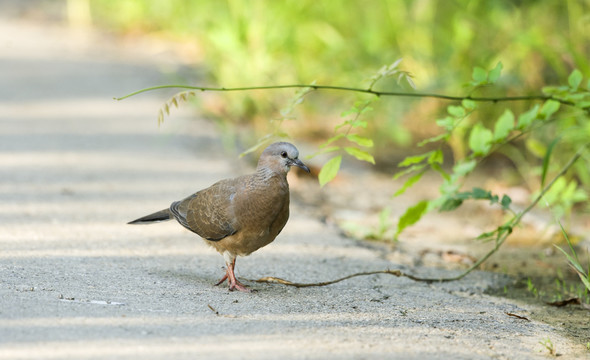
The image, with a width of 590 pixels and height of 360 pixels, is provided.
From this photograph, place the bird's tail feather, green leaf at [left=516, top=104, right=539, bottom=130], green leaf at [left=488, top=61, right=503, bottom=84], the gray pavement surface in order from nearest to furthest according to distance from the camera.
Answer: the gray pavement surface, green leaf at [left=488, top=61, right=503, bottom=84], green leaf at [left=516, top=104, right=539, bottom=130], the bird's tail feather

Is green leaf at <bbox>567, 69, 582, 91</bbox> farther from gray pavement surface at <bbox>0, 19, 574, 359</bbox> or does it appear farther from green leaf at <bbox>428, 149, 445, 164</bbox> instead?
gray pavement surface at <bbox>0, 19, 574, 359</bbox>

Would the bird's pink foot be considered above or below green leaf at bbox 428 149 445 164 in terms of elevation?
below

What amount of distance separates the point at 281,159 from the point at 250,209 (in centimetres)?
27


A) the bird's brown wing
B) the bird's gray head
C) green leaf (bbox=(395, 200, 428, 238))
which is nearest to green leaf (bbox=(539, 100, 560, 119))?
green leaf (bbox=(395, 200, 428, 238))

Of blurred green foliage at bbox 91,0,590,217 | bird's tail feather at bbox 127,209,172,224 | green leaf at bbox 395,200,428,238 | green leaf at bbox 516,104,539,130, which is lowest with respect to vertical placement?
green leaf at bbox 395,200,428,238

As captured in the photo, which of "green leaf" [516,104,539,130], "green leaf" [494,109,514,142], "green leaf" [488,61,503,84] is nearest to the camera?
"green leaf" [488,61,503,84]

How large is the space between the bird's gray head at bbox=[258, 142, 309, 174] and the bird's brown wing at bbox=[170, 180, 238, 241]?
21 cm

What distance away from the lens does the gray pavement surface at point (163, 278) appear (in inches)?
97.7

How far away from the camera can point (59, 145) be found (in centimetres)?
550

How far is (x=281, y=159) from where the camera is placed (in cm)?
330

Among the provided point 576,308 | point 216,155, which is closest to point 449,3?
point 216,155

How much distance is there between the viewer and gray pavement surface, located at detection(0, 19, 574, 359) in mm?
2482

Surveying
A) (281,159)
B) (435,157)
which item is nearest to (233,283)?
(281,159)

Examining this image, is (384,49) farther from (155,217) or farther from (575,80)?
(155,217)
